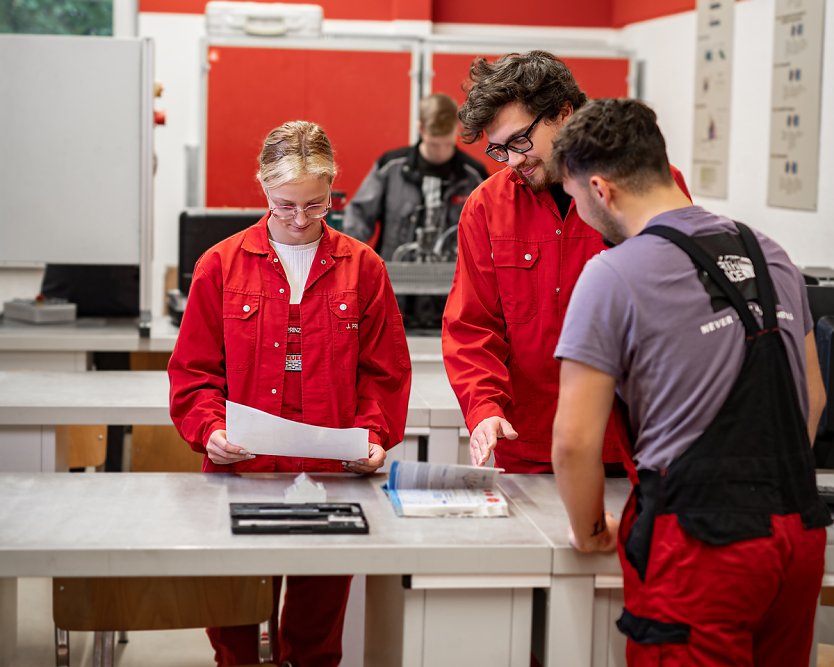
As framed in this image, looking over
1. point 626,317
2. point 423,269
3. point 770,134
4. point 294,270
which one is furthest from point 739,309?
point 770,134

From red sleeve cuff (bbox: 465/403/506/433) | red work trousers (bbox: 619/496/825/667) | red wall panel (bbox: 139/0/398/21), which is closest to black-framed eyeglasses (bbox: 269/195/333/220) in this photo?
red sleeve cuff (bbox: 465/403/506/433)

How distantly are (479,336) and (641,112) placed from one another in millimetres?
748

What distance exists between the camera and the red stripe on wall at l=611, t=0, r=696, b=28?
5.53 metres

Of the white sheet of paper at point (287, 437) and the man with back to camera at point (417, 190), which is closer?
the white sheet of paper at point (287, 437)

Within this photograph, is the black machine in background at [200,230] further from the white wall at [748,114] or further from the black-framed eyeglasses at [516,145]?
the black-framed eyeglasses at [516,145]

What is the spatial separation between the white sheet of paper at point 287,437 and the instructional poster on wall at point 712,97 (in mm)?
3250

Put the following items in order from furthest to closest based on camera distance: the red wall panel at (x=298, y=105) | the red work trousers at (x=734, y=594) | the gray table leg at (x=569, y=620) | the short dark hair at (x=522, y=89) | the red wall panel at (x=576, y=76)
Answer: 1. the red wall panel at (x=576, y=76)
2. the red wall panel at (x=298, y=105)
3. the short dark hair at (x=522, y=89)
4. the gray table leg at (x=569, y=620)
5. the red work trousers at (x=734, y=594)

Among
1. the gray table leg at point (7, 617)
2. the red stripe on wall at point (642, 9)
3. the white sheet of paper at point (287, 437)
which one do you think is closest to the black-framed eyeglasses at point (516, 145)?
the white sheet of paper at point (287, 437)

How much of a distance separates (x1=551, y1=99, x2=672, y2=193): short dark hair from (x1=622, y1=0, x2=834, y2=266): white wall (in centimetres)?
253

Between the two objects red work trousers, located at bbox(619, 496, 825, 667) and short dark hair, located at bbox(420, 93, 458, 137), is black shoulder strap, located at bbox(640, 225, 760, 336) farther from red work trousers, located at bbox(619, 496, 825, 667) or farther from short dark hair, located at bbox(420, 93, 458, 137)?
short dark hair, located at bbox(420, 93, 458, 137)

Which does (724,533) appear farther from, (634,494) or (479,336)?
(479,336)

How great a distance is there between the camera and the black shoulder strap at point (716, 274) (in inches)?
59.1

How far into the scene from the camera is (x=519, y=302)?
2223mm

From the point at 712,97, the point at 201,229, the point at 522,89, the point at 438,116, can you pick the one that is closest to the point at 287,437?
the point at 522,89
